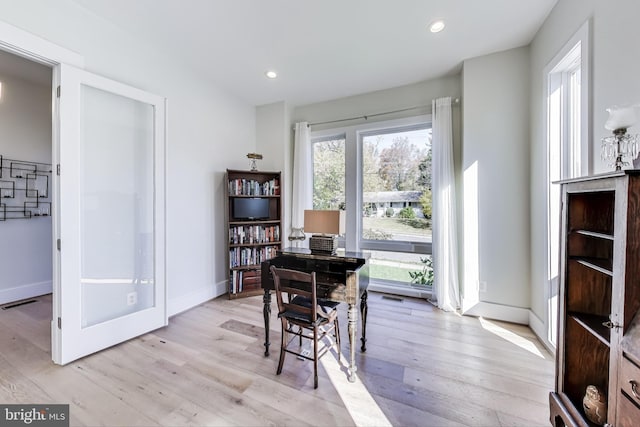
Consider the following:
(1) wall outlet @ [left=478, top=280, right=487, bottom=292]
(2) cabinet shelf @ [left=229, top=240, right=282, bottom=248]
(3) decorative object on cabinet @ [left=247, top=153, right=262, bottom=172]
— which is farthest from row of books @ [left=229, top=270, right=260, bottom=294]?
(1) wall outlet @ [left=478, top=280, right=487, bottom=292]

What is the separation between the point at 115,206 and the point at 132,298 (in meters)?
0.95

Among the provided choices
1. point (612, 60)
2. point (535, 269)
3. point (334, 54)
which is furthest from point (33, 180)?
point (535, 269)

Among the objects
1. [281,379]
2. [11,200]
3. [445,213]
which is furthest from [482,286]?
[11,200]

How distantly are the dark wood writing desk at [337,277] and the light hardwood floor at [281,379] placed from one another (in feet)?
0.83

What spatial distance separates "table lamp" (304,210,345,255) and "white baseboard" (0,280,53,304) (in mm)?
4217

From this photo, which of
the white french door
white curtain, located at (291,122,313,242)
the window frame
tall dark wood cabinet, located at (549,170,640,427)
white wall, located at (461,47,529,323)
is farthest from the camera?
white curtain, located at (291,122,313,242)

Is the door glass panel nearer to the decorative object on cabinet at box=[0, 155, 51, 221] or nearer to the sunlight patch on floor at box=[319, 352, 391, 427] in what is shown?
the sunlight patch on floor at box=[319, 352, 391, 427]

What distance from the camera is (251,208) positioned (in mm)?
3686

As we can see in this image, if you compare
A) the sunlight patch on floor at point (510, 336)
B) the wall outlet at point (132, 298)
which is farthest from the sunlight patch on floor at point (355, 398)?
the wall outlet at point (132, 298)

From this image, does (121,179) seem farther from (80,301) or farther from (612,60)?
(612,60)

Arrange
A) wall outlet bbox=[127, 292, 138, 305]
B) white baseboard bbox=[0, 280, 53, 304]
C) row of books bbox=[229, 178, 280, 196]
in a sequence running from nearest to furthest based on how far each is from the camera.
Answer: wall outlet bbox=[127, 292, 138, 305] → white baseboard bbox=[0, 280, 53, 304] → row of books bbox=[229, 178, 280, 196]

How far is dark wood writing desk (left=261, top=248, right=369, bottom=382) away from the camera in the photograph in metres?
1.87

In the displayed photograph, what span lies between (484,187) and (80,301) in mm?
4124

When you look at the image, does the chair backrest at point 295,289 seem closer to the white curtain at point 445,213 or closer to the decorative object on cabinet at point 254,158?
the white curtain at point 445,213
